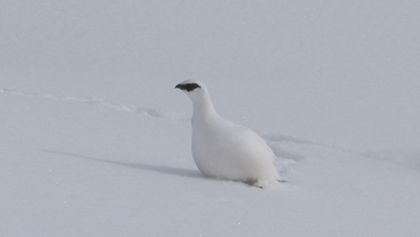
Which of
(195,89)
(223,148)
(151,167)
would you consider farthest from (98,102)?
(223,148)

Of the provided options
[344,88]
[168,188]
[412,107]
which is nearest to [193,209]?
[168,188]

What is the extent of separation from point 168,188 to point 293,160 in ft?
8.58

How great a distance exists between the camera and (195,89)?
5.68 metres

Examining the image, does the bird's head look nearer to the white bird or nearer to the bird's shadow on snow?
the white bird

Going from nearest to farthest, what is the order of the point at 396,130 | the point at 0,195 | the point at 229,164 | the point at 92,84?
the point at 0,195, the point at 229,164, the point at 396,130, the point at 92,84

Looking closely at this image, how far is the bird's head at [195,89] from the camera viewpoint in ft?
18.6

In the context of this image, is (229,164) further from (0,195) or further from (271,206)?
(0,195)

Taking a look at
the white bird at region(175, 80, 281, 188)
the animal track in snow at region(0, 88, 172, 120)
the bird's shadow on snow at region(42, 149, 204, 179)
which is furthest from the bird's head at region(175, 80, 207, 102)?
the animal track in snow at region(0, 88, 172, 120)

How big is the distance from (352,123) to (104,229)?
7.37m

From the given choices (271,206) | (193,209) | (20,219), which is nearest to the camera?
(20,219)

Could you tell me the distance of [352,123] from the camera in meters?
10.9

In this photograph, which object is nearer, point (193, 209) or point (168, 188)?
point (193, 209)

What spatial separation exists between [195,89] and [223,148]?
0.44m

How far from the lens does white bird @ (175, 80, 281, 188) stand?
5586 millimetres
